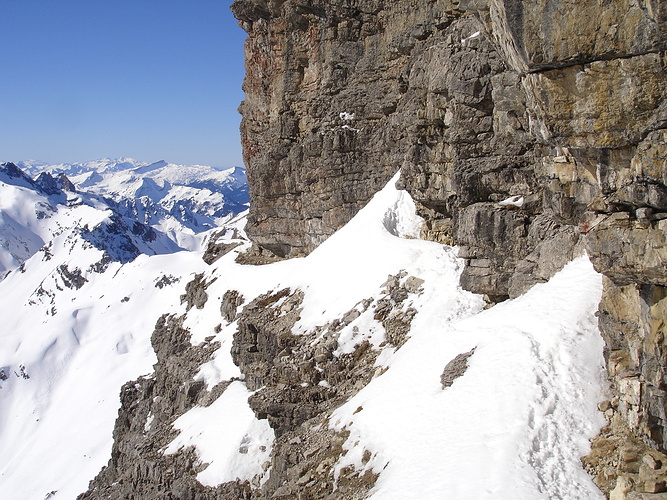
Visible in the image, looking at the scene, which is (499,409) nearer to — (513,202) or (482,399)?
(482,399)

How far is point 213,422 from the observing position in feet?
91.8

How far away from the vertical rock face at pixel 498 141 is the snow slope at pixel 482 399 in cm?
97

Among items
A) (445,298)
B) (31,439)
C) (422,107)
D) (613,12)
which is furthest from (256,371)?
(31,439)

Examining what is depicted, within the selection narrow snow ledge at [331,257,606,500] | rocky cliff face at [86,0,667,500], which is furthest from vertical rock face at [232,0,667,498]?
narrow snow ledge at [331,257,606,500]

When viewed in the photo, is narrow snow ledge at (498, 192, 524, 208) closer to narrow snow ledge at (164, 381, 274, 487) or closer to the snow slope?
the snow slope

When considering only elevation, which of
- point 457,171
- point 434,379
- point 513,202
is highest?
point 457,171

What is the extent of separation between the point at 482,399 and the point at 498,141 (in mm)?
13614

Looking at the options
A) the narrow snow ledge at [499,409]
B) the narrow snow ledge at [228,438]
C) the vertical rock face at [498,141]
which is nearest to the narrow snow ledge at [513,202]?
the vertical rock face at [498,141]

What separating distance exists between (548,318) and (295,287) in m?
18.1

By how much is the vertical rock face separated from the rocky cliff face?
0.16ft

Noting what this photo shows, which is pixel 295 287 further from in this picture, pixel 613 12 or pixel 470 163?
pixel 613 12

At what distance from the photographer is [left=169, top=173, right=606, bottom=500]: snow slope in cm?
1159

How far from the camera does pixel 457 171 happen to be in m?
24.1

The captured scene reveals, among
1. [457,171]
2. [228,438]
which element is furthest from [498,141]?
[228,438]
